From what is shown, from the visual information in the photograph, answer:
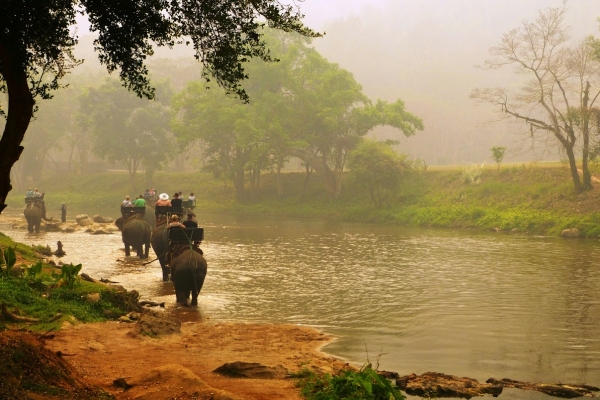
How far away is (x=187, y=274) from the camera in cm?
1559

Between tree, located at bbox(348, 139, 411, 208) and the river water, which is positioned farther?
tree, located at bbox(348, 139, 411, 208)

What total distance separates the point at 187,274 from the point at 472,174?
34.1 m

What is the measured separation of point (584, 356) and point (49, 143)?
219 feet

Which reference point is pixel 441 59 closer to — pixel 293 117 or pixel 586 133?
pixel 293 117

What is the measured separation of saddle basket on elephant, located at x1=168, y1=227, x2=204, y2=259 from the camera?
16328mm

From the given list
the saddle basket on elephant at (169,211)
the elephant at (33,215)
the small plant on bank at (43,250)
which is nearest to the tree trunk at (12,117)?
the saddle basket on elephant at (169,211)

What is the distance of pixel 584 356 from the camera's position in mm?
11430

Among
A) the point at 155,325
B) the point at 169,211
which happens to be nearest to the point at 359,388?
the point at 155,325

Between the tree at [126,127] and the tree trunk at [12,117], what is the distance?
54826 millimetres

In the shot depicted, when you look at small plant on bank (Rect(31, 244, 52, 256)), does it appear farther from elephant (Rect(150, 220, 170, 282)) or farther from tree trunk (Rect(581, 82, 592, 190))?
tree trunk (Rect(581, 82, 592, 190))

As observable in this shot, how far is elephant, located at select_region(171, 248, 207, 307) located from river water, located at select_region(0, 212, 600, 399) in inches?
19.6

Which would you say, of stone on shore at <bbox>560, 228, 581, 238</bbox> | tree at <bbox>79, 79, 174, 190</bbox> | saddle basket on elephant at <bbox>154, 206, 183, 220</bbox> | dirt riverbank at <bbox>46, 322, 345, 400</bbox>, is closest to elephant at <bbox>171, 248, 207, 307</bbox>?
dirt riverbank at <bbox>46, 322, 345, 400</bbox>

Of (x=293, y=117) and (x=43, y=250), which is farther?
(x=293, y=117)

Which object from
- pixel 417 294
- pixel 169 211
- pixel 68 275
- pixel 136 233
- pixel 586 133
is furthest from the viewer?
pixel 586 133
